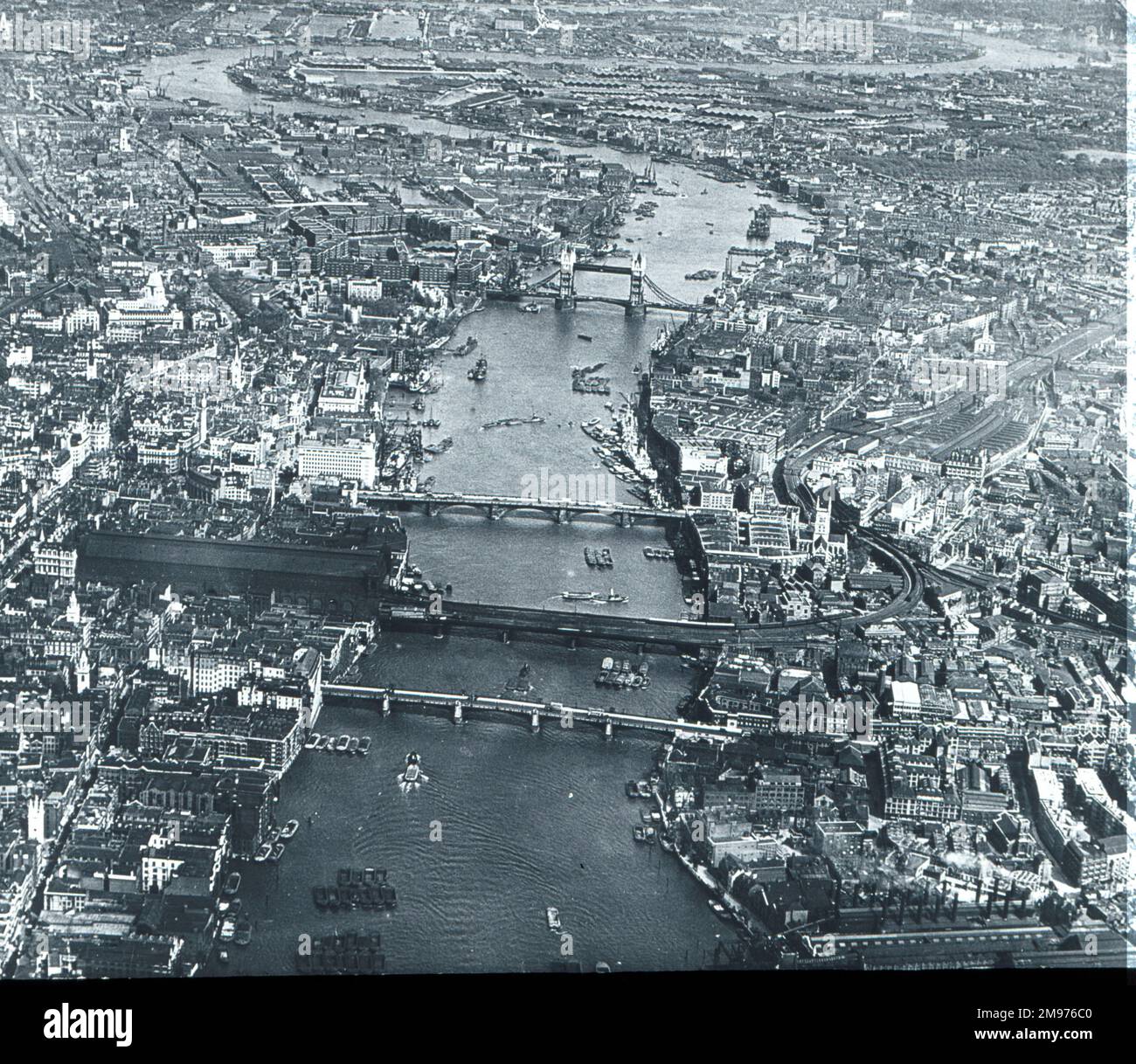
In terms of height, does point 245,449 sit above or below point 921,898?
above

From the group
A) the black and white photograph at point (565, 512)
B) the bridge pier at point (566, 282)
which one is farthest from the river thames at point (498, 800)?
the bridge pier at point (566, 282)

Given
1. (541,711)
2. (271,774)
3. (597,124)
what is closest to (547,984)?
(271,774)

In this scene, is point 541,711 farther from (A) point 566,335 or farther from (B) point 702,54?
(B) point 702,54

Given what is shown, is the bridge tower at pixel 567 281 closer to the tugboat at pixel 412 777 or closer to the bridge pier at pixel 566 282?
the bridge pier at pixel 566 282

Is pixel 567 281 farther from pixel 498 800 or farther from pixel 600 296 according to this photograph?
pixel 498 800

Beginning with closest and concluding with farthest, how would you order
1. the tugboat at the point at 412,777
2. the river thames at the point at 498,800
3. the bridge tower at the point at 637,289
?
the river thames at the point at 498,800
the tugboat at the point at 412,777
the bridge tower at the point at 637,289

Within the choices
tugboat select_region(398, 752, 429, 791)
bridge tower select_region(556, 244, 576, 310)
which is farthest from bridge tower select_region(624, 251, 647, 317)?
tugboat select_region(398, 752, 429, 791)
